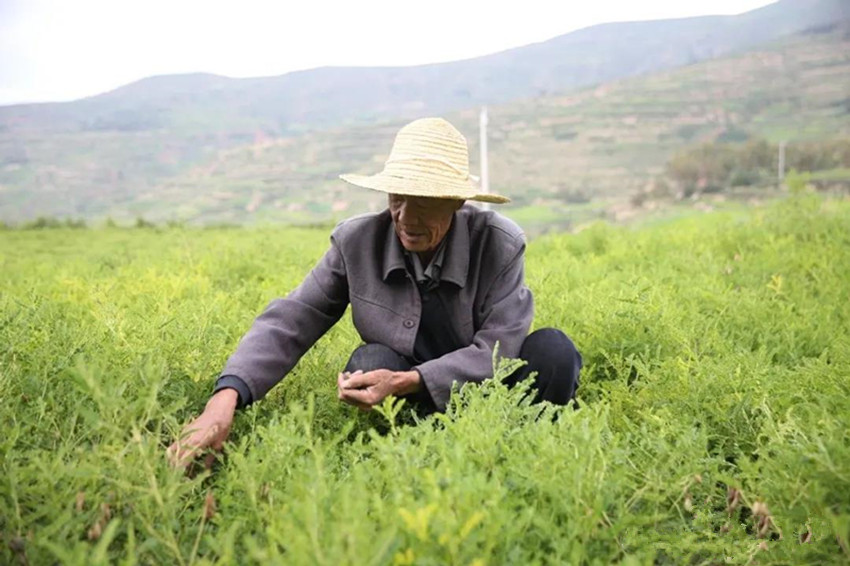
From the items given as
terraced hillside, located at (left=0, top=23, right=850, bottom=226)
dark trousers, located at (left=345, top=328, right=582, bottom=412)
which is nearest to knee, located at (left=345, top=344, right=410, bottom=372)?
dark trousers, located at (left=345, top=328, right=582, bottom=412)

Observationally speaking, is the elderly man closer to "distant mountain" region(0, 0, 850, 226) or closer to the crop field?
→ the crop field

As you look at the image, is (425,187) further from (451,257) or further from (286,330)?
(286,330)

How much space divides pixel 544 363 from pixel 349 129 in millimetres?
56893

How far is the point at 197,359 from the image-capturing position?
2.95 m

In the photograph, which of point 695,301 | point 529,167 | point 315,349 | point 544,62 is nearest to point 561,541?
point 315,349

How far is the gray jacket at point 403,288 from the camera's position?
2.92m

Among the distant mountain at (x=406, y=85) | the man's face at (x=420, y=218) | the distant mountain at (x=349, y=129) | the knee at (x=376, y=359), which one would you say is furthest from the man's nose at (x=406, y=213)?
the distant mountain at (x=406, y=85)

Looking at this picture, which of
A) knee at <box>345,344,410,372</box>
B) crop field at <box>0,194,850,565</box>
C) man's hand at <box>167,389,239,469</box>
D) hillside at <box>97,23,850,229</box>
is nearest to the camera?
crop field at <box>0,194,850,565</box>

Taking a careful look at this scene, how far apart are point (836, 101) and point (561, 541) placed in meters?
53.3

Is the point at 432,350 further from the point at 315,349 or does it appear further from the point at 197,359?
the point at 197,359

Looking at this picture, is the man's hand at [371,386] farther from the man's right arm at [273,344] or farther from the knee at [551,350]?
the knee at [551,350]

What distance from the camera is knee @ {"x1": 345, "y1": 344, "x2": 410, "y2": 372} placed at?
2914 mm

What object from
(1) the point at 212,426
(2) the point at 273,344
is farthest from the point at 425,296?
(1) the point at 212,426

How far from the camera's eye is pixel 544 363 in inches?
116
